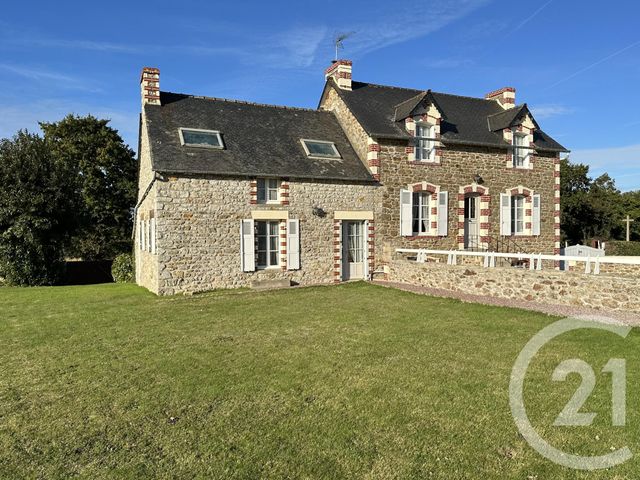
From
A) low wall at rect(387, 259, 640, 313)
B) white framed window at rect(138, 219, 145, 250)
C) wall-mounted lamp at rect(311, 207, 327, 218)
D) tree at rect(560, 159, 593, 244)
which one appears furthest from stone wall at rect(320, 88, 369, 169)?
tree at rect(560, 159, 593, 244)

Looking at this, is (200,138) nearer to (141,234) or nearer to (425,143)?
(141,234)

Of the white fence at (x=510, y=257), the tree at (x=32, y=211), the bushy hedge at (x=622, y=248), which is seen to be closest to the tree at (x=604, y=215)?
the bushy hedge at (x=622, y=248)

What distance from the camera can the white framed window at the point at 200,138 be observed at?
14406 millimetres

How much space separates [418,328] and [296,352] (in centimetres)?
245

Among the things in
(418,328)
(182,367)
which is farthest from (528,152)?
(182,367)

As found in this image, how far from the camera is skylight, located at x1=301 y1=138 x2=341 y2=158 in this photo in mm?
15914

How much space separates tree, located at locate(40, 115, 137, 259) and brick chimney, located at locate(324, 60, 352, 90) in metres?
14.9

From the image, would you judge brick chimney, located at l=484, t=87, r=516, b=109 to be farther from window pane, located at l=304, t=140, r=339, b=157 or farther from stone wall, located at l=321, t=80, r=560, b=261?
window pane, located at l=304, t=140, r=339, b=157

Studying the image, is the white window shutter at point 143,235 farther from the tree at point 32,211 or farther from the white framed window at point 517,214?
the white framed window at point 517,214

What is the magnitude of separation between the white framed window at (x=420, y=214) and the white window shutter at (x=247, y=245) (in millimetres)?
5923

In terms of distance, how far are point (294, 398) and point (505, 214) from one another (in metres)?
15.1

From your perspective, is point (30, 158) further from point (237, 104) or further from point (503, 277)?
point (503, 277)

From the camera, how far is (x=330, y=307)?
1041 centimetres

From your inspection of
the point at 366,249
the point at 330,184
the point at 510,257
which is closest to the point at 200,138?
the point at 330,184
